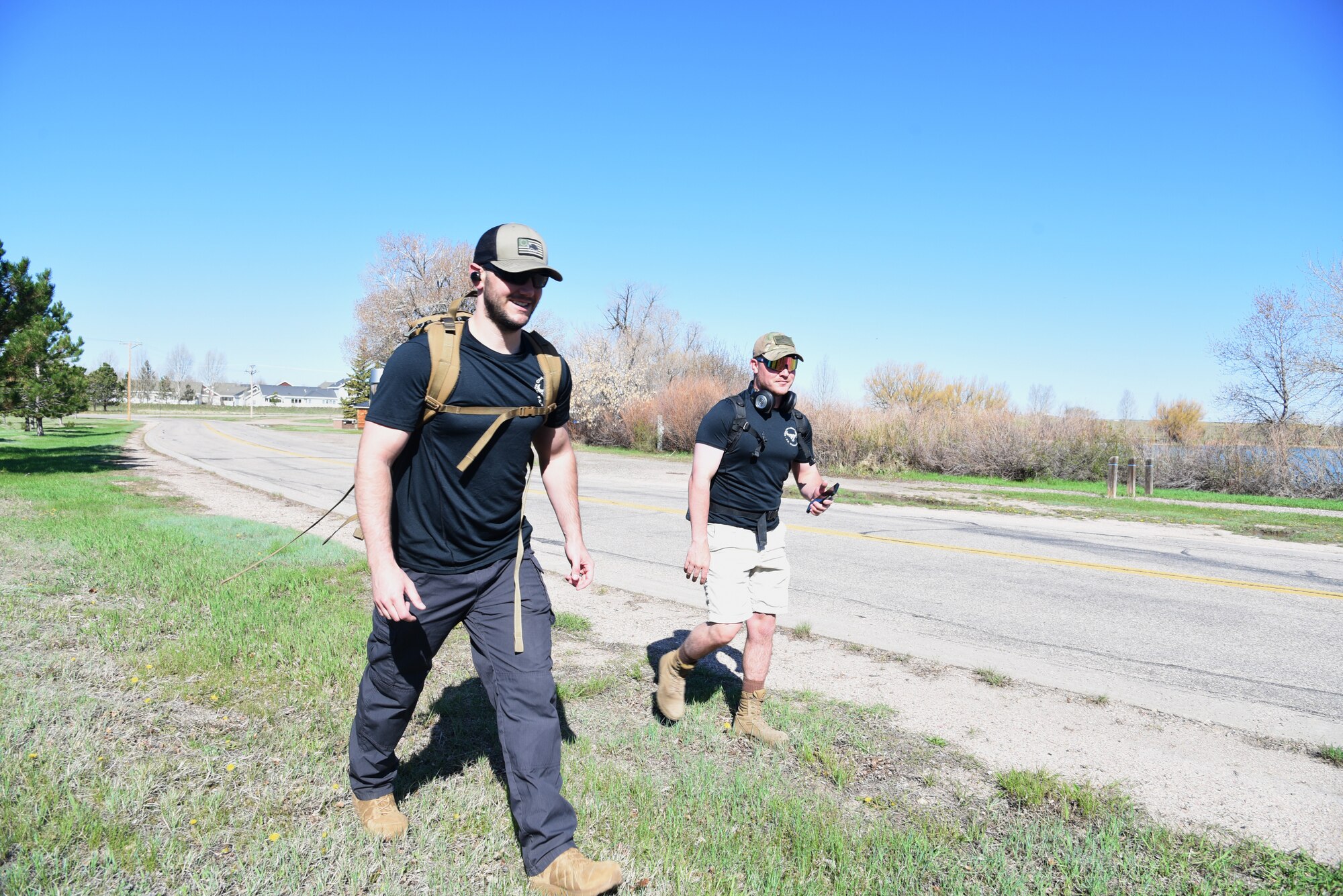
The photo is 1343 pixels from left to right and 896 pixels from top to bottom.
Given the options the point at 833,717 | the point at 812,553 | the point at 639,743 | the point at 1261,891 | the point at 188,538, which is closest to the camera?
the point at 1261,891

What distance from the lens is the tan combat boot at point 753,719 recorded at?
164 inches

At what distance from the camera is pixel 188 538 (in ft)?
29.2

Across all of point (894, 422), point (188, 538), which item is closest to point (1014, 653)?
point (188, 538)

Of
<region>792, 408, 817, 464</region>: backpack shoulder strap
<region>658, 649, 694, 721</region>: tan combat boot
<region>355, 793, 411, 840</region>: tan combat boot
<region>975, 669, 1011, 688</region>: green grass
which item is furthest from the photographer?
<region>975, 669, 1011, 688</region>: green grass

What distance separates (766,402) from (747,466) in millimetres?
363

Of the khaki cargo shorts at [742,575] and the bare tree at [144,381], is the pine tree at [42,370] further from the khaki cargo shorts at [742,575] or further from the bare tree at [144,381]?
the bare tree at [144,381]

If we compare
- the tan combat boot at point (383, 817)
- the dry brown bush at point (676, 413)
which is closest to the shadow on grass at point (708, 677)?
the tan combat boot at point (383, 817)

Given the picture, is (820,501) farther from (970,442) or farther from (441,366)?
(970,442)

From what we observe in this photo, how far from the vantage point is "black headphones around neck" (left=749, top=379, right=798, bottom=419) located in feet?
14.5

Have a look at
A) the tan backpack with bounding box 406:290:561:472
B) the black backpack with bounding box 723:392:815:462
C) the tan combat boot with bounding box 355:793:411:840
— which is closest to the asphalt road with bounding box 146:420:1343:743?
the black backpack with bounding box 723:392:815:462

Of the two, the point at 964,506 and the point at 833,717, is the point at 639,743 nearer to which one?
the point at 833,717

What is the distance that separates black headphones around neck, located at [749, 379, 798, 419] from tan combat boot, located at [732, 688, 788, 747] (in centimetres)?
148

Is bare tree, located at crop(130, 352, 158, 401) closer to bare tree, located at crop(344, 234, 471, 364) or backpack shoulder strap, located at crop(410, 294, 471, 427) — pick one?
bare tree, located at crop(344, 234, 471, 364)

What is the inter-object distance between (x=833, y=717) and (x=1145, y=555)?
7814 mm
